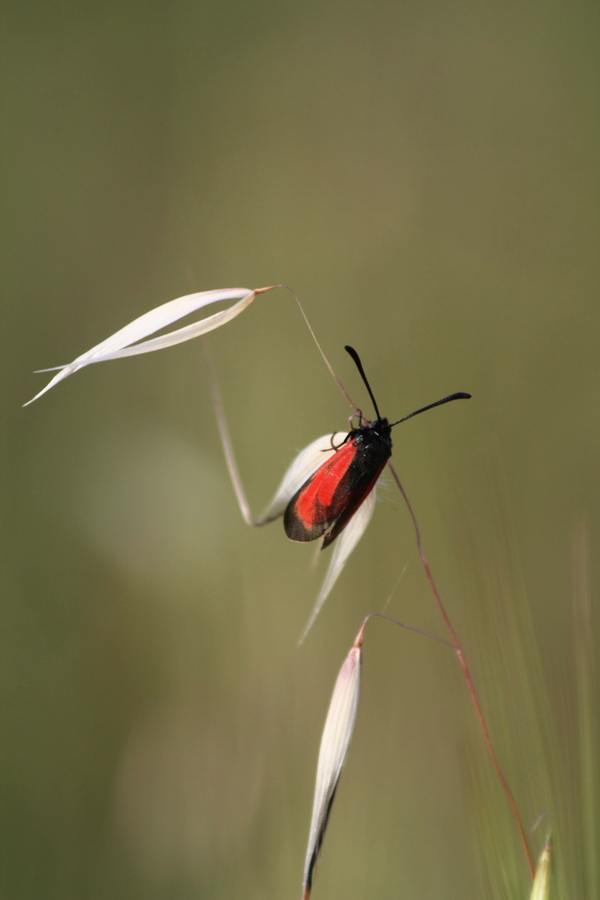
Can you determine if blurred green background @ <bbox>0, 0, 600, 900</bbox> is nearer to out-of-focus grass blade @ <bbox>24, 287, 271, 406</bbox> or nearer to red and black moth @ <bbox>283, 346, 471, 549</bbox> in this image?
red and black moth @ <bbox>283, 346, 471, 549</bbox>

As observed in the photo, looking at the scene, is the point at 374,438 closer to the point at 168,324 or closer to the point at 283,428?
the point at 168,324

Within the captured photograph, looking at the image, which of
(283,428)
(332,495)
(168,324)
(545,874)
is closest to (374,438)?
(332,495)

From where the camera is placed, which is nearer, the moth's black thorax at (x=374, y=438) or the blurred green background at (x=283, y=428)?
the moth's black thorax at (x=374, y=438)

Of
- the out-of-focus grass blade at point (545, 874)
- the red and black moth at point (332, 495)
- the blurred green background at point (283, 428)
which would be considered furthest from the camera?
the blurred green background at point (283, 428)

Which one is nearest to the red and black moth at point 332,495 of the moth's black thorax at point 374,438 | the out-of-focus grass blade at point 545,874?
the moth's black thorax at point 374,438

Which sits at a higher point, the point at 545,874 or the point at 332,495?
the point at 332,495

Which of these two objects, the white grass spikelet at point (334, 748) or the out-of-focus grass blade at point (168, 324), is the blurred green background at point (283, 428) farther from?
the out-of-focus grass blade at point (168, 324)

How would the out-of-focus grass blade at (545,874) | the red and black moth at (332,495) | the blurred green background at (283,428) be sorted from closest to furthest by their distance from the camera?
the out-of-focus grass blade at (545,874)
the red and black moth at (332,495)
the blurred green background at (283,428)

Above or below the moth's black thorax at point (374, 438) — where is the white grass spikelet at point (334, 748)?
below

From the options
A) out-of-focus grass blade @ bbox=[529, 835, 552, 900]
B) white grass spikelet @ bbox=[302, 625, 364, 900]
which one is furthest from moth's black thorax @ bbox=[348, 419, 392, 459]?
out-of-focus grass blade @ bbox=[529, 835, 552, 900]
